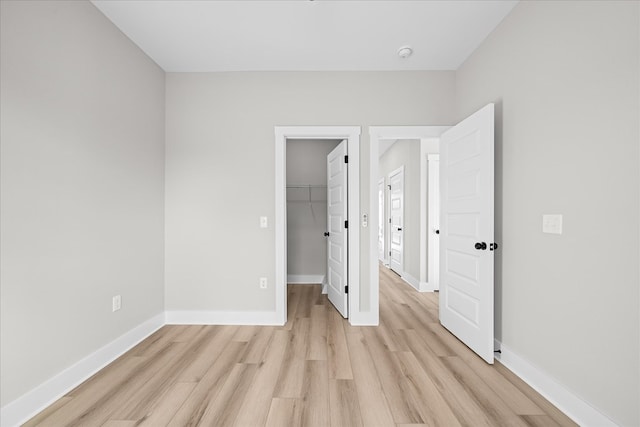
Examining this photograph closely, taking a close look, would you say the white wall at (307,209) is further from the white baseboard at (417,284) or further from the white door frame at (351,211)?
the white door frame at (351,211)

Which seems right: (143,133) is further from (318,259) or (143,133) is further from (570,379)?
(570,379)

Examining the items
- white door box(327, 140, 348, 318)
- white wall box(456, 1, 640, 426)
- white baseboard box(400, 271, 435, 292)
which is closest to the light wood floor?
white wall box(456, 1, 640, 426)

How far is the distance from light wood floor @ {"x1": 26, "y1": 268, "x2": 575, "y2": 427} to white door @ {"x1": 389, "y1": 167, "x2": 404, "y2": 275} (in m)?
2.74

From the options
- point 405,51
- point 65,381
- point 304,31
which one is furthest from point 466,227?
point 65,381

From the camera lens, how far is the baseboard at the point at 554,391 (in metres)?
1.53

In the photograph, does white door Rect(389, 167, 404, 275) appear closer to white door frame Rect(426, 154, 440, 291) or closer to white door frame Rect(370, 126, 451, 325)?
white door frame Rect(426, 154, 440, 291)

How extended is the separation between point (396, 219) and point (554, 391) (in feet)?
13.8

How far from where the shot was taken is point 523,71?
80.4 inches

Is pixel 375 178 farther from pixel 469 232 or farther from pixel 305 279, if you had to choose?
pixel 305 279

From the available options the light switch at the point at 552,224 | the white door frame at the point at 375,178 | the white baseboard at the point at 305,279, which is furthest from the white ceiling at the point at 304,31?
the white baseboard at the point at 305,279

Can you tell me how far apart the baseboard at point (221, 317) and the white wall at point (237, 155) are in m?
0.06

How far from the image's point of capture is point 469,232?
2.43 meters

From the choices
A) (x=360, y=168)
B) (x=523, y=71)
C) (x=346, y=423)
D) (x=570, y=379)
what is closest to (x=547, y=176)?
(x=523, y=71)

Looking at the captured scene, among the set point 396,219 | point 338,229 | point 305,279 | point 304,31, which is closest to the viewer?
point 304,31
